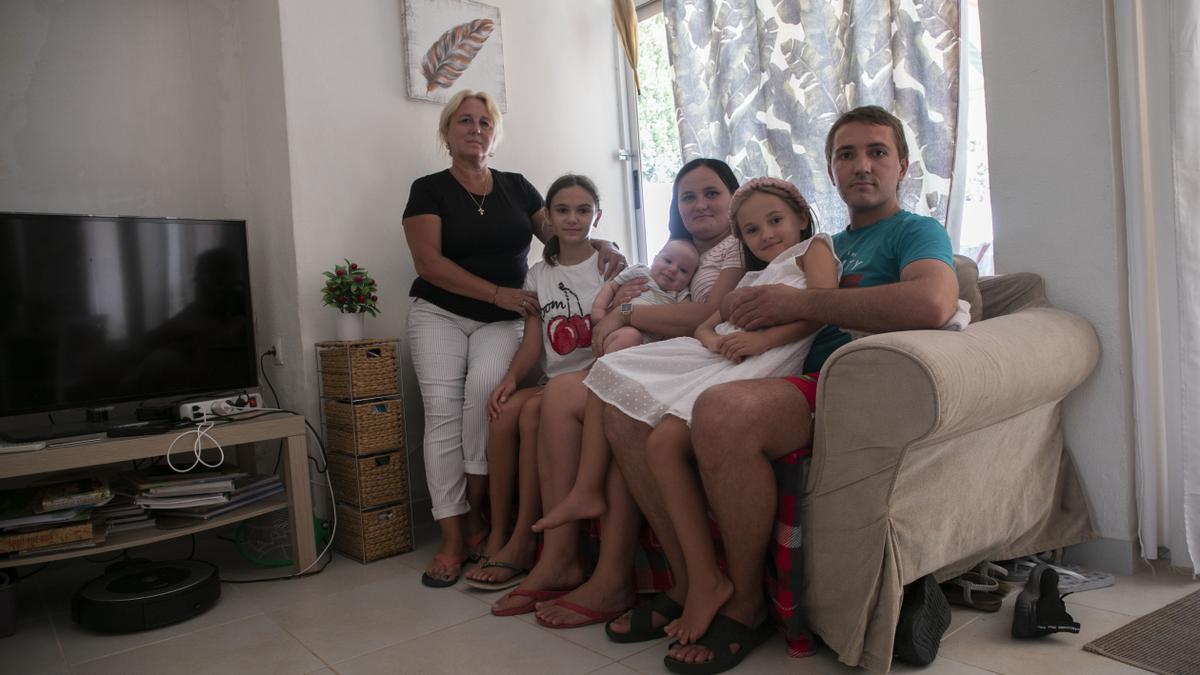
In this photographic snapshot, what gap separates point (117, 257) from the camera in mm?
2250

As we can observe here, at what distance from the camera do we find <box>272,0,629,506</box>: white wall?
2588 mm

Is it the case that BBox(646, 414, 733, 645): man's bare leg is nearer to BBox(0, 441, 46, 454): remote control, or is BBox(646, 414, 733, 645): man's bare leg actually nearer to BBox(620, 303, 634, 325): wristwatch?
BBox(620, 303, 634, 325): wristwatch

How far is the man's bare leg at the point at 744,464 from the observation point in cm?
148

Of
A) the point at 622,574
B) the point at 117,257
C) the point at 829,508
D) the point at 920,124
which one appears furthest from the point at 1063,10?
the point at 117,257

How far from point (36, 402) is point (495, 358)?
52.1 inches

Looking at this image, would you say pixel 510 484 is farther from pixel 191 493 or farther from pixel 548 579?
pixel 191 493

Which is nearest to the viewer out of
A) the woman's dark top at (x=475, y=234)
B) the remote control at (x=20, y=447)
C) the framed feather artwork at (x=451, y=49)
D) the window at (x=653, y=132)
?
the remote control at (x=20, y=447)

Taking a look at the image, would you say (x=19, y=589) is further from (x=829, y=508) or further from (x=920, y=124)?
(x=920, y=124)

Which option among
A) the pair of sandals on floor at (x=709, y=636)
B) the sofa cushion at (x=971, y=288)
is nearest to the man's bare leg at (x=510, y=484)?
the pair of sandals on floor at (x=709, y=636)

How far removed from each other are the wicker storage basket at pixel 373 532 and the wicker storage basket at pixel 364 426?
0.68 feet

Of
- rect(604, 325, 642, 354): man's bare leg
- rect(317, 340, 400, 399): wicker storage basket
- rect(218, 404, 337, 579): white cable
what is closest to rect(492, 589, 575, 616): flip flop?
rect(604, 325, 642, 354): man's bare leg

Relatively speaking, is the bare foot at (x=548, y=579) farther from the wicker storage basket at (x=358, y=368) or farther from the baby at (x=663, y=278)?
the wicker storage basket at (x=358, y=368)

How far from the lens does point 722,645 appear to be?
4.86 ft

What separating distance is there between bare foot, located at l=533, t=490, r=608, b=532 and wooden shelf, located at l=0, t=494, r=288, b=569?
1.02m
